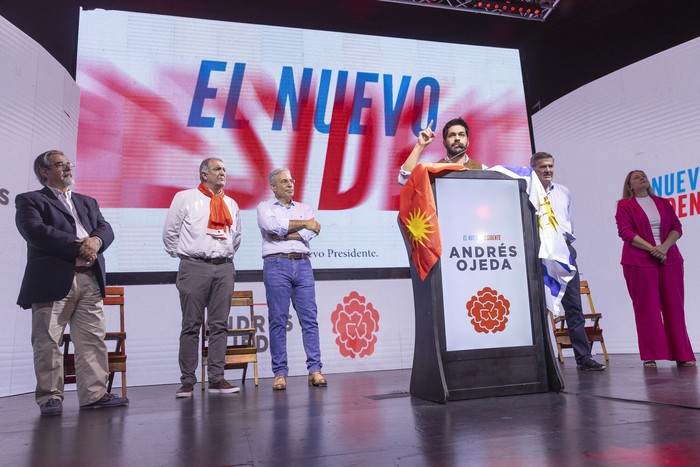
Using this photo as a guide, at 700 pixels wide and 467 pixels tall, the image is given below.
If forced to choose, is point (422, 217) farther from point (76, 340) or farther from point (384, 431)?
point (76, 340)

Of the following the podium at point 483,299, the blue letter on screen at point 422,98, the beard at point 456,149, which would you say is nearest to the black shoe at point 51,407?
the podium at point 483,299

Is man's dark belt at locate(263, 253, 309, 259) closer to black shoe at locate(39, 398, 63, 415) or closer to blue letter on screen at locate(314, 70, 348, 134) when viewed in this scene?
black shoe at locate(39, 398, 63, 415)

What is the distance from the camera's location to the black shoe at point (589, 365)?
12.2ft

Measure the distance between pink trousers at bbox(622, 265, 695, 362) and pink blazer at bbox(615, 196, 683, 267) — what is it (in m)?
0.05

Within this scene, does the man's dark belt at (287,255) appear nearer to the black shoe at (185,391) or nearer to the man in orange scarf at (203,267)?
the man in orange scarf at (203,267)

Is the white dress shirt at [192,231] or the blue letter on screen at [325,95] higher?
the blue letter on screen at [325,95]

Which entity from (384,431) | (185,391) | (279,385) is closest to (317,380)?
(279,385)

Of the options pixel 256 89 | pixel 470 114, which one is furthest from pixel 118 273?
pixel 470 114

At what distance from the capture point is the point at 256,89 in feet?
17.2

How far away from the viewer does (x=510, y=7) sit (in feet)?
18.6

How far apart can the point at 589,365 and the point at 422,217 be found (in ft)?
6.84

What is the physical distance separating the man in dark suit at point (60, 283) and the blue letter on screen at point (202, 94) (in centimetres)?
207

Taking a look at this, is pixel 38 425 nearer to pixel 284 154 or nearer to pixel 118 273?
pixel 118 273

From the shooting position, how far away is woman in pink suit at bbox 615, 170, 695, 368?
3.79 metres
